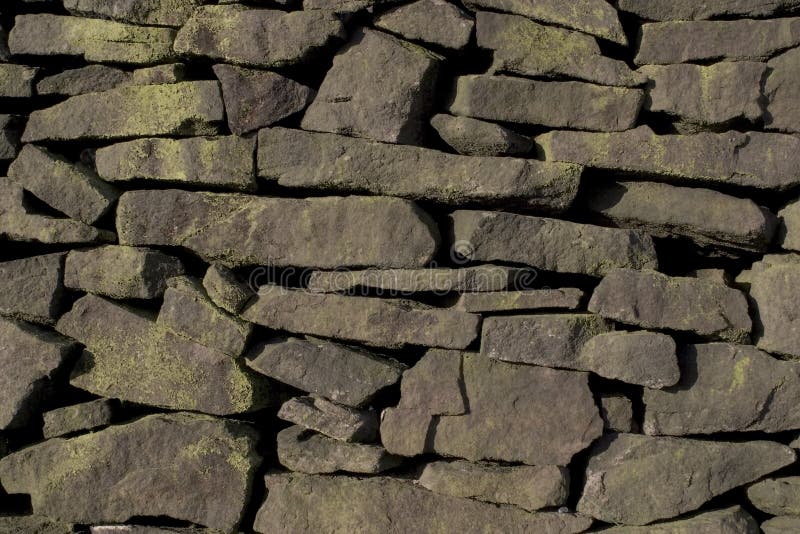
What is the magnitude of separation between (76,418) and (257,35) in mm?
2281

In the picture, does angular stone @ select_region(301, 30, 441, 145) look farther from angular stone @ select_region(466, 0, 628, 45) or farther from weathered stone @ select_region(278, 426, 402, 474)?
weathered stone @ select_region(278, 426, 402, 474)

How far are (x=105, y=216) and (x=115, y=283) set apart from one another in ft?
1.38

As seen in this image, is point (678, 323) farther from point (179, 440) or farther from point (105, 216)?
point (105, 216)

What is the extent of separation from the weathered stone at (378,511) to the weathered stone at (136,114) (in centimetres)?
196

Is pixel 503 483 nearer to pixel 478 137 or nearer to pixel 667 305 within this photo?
pixel 667 305

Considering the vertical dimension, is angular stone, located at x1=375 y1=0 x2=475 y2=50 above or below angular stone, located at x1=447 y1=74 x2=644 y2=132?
above

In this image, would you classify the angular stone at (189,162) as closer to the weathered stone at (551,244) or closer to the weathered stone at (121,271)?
the weathered stone at (121,271)

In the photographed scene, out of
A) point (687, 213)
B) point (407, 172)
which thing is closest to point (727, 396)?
point (687, 213)

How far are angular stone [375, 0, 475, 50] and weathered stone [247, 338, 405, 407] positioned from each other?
65.2 inches

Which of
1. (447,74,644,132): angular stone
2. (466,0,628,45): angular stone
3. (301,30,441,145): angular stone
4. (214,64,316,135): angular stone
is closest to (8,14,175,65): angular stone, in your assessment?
(214,64,316,135): angular stone

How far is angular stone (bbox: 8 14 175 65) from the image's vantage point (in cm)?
385

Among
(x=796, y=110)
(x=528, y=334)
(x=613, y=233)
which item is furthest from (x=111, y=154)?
(x=796, y=110)

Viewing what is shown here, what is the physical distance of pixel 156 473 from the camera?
3.67 metres

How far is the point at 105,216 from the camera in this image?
391 centimetres
